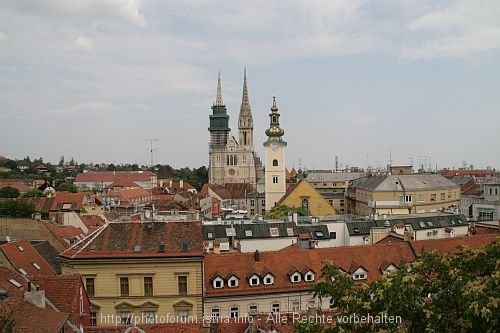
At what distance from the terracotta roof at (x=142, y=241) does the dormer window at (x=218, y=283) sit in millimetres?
1834

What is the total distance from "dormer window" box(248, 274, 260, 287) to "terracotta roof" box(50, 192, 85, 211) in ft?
173

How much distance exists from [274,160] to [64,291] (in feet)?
234

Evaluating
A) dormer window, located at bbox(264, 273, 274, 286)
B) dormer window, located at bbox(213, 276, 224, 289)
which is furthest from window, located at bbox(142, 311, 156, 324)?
dormer window, located at bbox(264, 273, 274, 286)

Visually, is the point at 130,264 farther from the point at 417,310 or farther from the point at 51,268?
the point at 417,310

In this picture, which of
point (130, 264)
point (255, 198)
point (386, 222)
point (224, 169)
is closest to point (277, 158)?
point (255, 198)

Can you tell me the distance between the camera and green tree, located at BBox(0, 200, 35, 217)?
2753 inches

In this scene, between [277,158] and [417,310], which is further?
[277,158]

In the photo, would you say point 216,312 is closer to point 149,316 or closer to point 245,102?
point 149,316

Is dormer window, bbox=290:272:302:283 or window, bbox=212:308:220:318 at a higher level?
dormer window, bbox=290:272:302:283

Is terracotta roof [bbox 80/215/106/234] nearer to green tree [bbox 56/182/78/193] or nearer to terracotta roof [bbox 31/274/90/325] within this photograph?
terracotta roof [bbox 31/274/90/325]

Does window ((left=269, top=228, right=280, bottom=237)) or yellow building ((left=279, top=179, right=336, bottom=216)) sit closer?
window ((left=269, top=228, right=280, bottom=237))

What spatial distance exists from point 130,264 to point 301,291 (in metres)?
10.5

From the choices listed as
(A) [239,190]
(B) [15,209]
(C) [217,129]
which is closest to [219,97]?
(C) [217,129]

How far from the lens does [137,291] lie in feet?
109
